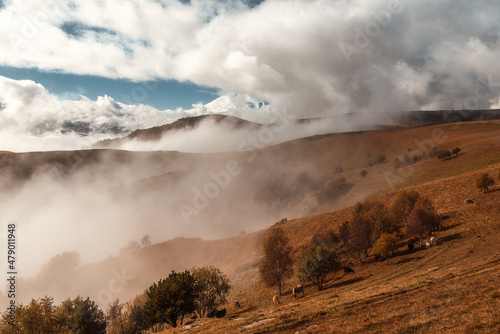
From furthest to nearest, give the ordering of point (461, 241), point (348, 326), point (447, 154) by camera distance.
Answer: point (447, 154) < point (461, 241) < point (348, 326)

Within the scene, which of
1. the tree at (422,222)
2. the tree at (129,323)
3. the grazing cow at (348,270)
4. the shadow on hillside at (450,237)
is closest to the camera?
the shadow on hillside at (450,237)

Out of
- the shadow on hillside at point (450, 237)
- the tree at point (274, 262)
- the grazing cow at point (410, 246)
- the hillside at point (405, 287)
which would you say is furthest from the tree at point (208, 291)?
the shadow on hillside at point (450, 237)

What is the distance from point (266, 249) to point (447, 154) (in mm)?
106747

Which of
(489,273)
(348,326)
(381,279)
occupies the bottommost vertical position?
(381,279)

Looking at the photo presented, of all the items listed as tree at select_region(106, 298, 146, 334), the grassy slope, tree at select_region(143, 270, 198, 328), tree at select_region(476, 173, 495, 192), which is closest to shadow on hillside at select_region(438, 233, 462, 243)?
the grassy slope

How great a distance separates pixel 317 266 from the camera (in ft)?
156

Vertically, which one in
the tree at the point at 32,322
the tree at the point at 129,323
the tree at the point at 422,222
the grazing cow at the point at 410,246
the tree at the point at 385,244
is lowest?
the tree at the point at 129,323

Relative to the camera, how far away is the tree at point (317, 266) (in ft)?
156

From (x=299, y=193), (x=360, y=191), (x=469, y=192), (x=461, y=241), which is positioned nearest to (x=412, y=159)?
(x=360, y=191)

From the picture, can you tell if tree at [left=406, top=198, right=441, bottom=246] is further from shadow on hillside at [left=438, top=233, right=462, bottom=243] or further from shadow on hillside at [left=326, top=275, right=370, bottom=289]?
shadow on hillside at [left=326, top=275, right=370, bottom=289]

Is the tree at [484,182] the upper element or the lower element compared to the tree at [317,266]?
upper

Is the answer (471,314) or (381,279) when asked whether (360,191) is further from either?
(471,314)

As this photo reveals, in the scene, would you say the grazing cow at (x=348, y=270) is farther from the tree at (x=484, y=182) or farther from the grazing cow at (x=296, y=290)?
the tree at (x=484, y=182)

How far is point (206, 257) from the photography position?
105m
